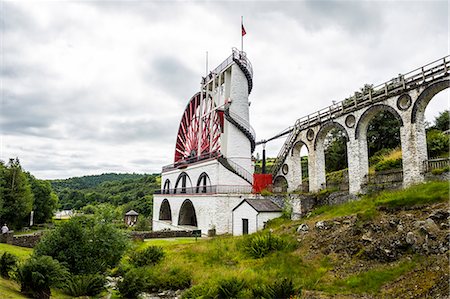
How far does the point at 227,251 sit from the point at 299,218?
5074 mm

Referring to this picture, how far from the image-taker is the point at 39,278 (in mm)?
7648

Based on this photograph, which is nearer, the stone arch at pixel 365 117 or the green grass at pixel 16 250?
the green grass at pixel 16 250

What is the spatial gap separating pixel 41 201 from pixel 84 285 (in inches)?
1288

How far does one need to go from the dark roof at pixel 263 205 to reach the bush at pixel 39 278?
34.3 feet

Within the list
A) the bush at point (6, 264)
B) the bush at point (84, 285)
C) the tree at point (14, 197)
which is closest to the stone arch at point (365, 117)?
the bush at point (84, 285)

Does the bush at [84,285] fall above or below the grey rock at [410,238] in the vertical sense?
below

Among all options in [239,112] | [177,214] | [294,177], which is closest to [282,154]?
[294,177]

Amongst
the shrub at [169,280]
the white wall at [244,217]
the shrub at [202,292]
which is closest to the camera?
the shrub at [202,292]

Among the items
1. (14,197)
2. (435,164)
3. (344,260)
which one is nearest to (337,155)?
(435,164)

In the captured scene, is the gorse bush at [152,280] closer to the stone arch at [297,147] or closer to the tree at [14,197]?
the stone arch at [297,147]

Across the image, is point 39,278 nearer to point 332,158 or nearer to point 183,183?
point 183,183

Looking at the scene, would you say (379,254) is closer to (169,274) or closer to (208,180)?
(169,274)

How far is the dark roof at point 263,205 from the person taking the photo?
54.8 feet

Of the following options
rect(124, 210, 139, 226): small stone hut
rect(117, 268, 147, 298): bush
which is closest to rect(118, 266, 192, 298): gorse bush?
rect(117, 268, 147, 298): bush
